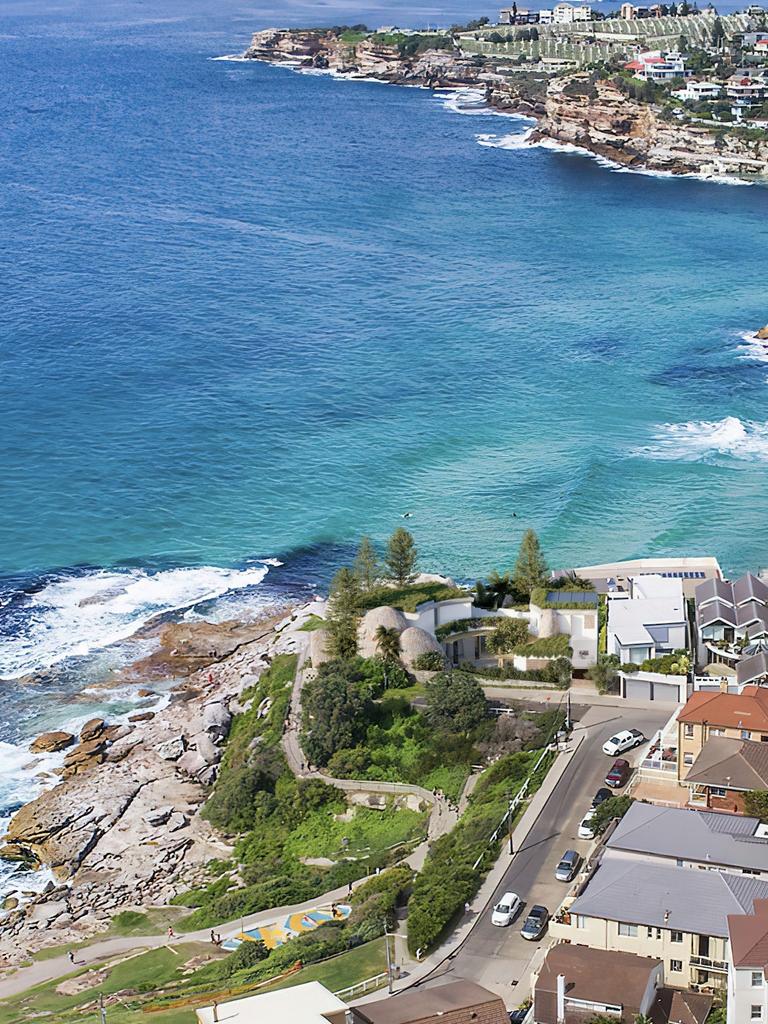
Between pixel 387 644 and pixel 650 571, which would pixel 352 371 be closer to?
pixel 650 571

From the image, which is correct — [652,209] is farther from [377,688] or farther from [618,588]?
[377,688]

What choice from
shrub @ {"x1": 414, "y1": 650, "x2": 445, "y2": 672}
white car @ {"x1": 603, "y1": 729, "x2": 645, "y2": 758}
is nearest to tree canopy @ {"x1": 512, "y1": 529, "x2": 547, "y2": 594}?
shrub @ {"x1": 414, "y1": 650, "x2": 445, "y2": 672}

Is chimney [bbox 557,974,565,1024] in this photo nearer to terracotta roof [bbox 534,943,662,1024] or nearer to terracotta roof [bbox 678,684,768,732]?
terracotta roof [bbox 534,943,662,1024]

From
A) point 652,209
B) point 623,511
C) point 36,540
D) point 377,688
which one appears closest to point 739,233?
point 652,209

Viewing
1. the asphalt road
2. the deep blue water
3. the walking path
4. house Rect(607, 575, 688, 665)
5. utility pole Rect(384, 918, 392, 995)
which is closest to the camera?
utility pole Rect(384, 918, 392, 995)

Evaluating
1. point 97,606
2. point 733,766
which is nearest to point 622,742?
point 733,766

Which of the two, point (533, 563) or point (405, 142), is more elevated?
point (405, 142)
